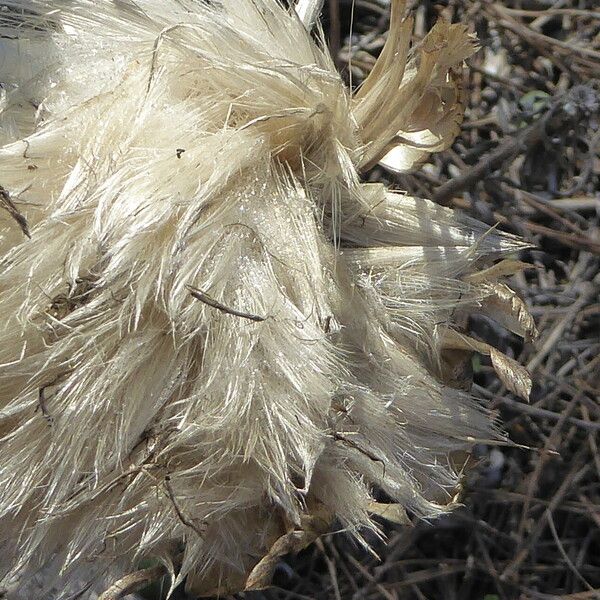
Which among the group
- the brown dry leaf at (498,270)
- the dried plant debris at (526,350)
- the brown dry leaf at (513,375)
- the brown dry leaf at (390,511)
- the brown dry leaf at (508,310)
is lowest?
the dried plant debris at (526,350)

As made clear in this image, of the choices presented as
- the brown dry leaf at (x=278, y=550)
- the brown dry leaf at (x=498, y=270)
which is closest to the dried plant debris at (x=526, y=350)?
the brown dry leaf at (x=498, y=270)

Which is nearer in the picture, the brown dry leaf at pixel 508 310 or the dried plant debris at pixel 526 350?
the brown dry leaf at pixel 508 310

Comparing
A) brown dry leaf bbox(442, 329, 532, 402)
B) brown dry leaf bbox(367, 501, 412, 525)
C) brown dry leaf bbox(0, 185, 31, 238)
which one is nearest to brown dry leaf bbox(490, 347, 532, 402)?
brown dry leaf bbox(442, 329, 532, 402)

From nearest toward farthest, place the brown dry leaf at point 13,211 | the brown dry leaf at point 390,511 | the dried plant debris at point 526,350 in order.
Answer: the brown dry leaf at point 13,211 → the brown dry leaf at point 390,511 → the dried plant debris at point 526,350

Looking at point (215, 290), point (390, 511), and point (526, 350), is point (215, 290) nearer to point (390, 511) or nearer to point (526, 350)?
point (390, 511)

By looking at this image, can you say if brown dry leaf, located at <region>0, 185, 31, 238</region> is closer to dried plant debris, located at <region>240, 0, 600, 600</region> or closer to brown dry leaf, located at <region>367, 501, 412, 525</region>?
brown dry leaf, located at <region>367, 501, 412, 525</region>

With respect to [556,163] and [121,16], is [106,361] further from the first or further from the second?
[556,163]

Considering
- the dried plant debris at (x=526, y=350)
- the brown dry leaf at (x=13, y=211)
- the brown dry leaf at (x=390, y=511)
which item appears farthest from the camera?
the dried plant debris at (x=526, y=350)

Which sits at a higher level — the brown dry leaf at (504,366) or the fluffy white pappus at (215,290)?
the fluffy white pappus at (215,290)

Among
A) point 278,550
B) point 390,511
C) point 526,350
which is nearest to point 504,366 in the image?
point 390,511

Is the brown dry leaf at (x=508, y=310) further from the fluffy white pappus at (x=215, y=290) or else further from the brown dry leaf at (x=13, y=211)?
the brown dry leaf at (x=13, y=211)
